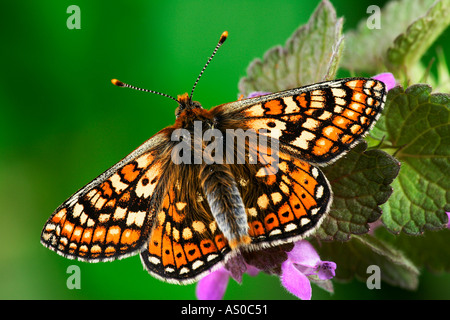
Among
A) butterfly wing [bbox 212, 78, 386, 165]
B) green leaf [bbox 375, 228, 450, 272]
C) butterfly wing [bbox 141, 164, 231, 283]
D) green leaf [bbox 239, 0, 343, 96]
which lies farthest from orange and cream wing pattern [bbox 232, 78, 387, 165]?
green leaf [bbox 375, 228, 450, 272]

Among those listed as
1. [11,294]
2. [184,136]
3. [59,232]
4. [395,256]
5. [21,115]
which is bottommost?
[11,294]

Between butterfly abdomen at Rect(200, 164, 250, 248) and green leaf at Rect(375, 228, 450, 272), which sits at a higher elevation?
butterfly abdomen at Rect(200, 164, 250, 248)

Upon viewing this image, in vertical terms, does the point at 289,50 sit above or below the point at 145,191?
above

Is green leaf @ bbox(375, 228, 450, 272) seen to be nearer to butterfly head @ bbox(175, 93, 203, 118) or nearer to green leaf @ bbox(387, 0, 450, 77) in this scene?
green leaf @ bbox(387, 0, 450, 77)

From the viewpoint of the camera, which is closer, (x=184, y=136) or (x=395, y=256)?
(x=395, y=256)

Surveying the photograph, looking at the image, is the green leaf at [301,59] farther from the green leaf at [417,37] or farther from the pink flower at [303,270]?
the pink flower at [303,270]

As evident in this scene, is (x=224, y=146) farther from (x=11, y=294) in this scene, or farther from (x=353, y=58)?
(x=11, y=294)

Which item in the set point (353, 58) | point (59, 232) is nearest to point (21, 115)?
point (59, 232)
